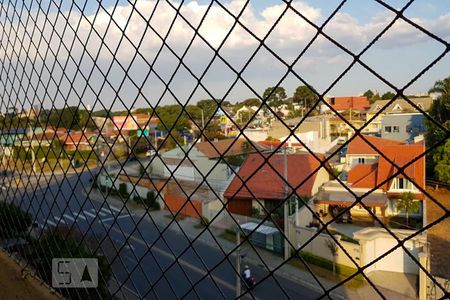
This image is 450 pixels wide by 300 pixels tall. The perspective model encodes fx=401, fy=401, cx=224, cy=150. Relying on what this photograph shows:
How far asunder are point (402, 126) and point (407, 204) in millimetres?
4708

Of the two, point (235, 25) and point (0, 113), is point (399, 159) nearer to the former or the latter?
point (0, 113)

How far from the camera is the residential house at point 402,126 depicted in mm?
10156

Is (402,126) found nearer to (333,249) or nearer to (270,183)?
(270,183)

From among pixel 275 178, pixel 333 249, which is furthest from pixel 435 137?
pixel 333 249

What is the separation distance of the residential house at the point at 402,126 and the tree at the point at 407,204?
4.24m

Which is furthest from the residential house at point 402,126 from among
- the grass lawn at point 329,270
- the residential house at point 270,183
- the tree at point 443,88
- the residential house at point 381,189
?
the grass lawn at point 329,270

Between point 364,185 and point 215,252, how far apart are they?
2819mm

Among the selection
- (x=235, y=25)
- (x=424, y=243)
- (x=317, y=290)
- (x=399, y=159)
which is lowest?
(x=317, y=290)

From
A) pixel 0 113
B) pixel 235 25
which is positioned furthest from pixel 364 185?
pixel 235 25

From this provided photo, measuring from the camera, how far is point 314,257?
195 inches

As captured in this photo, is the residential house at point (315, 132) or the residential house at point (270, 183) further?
the residential house at point (315, 132)

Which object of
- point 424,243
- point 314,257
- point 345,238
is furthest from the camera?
point 345,238

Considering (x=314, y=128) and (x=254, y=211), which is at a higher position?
(x=314, y=128)

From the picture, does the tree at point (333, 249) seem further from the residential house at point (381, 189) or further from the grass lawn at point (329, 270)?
the residential house at point (381, 189)
